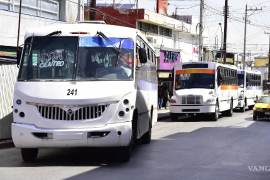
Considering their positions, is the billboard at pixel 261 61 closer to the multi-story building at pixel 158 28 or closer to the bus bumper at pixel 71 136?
the multi-story building at pixel 158 28

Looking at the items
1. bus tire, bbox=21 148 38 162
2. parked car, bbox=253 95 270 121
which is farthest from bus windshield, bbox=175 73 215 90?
bus tire, bbox=21 148 38 162

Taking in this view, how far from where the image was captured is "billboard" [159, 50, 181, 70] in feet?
160

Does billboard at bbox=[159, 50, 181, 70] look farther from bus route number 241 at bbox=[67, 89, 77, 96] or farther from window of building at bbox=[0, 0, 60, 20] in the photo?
bus route number 241 at bbox=[67, 89, 77, 96]

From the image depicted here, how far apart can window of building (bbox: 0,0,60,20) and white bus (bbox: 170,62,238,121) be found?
7209 mm

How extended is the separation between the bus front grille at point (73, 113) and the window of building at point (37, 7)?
49.3 feet

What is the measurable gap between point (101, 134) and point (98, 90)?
86 centimetres

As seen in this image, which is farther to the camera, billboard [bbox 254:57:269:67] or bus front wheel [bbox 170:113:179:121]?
billboard [bbox 254:57:269:67]

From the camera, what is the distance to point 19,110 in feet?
34.3

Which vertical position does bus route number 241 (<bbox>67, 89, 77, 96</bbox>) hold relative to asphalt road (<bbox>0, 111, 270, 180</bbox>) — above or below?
above

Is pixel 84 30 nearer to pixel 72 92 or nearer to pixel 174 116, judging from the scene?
pixel 72 92

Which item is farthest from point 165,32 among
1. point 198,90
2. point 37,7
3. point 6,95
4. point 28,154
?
point 28,154

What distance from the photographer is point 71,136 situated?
1009 centimetres

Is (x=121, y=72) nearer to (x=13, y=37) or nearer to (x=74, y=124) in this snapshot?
(x=74, y=124)

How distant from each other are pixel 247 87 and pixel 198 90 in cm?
1618
